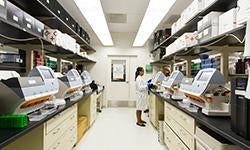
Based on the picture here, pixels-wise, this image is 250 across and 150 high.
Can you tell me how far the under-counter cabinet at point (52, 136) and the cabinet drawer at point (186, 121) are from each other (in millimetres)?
1449

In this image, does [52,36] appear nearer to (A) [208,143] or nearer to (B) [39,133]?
(B) [39,133]

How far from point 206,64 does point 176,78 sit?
59 cm

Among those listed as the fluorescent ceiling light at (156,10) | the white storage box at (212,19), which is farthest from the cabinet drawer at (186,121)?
the fluorescent ceiling light at (156,10)

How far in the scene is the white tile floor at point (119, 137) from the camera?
389cm

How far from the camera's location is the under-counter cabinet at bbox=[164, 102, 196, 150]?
241 cm

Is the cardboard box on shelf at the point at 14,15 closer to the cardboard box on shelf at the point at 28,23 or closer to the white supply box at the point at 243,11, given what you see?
the cardboard box on shelf at the point at 28,23

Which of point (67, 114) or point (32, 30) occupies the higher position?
point (32, 30)

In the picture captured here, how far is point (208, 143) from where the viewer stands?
6.15 ft

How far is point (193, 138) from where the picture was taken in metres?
2.31

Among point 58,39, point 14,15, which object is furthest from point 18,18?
point 58,39

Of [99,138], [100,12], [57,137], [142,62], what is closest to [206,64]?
[100,12]

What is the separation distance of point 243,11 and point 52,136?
7.05 ft

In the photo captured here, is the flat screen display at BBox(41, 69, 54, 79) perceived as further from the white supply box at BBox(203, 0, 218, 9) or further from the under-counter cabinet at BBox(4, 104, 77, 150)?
the white supply box at BBox(203, 0, 218, 9)

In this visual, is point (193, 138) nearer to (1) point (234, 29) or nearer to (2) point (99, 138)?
(1) point (234, 29)
